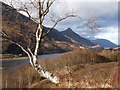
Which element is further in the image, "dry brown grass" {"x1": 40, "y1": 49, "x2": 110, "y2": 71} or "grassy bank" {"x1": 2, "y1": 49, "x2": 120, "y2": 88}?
"dry brown grass" {"x1": 40, "y1": 49, "x2": 110, "y2": 71}

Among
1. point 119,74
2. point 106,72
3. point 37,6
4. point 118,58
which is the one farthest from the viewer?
point 118,58

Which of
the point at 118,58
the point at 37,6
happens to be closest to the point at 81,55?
the point at 118,58

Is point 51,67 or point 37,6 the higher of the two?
point 37,6

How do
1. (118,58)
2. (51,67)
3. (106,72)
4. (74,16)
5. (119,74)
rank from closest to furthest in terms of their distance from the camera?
(119,74) < (106,72) < (74,16) < (51,67) < (118,58)

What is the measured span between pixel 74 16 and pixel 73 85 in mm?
7457

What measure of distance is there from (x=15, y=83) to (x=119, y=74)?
9.99 m

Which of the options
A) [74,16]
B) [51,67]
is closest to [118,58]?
[51,67]

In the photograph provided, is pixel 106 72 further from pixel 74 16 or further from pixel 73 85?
pixel 74 16

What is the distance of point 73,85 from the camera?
62.7 feet

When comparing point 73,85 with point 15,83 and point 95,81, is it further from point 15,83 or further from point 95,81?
point 15,83

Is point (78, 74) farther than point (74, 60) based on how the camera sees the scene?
No

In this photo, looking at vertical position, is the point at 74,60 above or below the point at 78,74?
above

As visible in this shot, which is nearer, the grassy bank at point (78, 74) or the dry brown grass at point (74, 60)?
the grassy bank at point (78, 74)

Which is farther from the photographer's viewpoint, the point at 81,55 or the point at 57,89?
the point at 81,55
